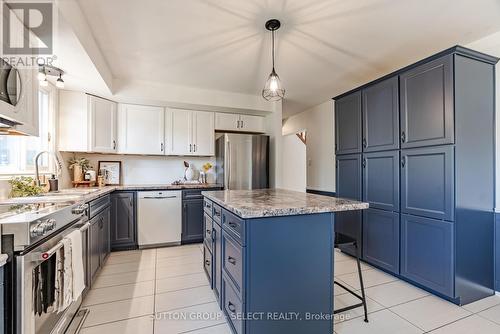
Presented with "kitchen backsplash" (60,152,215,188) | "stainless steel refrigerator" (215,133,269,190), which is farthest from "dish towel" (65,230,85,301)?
"kitchen backsplash" (60,152,215,188)

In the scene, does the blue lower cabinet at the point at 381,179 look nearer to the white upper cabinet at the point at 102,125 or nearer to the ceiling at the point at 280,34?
the ceiling at the point at 280,34

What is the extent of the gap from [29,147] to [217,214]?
7.58 feet

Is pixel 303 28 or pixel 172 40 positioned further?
pixel 172 40

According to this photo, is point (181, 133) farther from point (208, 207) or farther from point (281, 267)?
point (281, 267)

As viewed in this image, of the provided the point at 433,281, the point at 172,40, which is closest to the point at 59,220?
the point at 172,40

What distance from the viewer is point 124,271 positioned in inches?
106

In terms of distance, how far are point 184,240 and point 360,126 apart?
9.94 feet

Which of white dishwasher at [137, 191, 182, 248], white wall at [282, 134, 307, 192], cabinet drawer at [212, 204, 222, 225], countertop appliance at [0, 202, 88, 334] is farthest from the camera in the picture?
white wall at [282, 134, 307, 192]

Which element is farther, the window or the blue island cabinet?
the window

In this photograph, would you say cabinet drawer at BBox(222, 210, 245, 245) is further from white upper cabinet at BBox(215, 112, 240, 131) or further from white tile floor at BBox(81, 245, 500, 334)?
white upper cabinet at BBox(215, 112, 240, 131)

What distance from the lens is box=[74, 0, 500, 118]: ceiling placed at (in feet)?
6.04

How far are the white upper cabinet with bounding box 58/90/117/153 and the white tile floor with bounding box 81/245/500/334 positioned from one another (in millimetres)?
1646

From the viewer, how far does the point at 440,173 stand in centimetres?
210

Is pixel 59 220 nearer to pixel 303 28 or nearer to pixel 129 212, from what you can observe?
pixel 129 212
